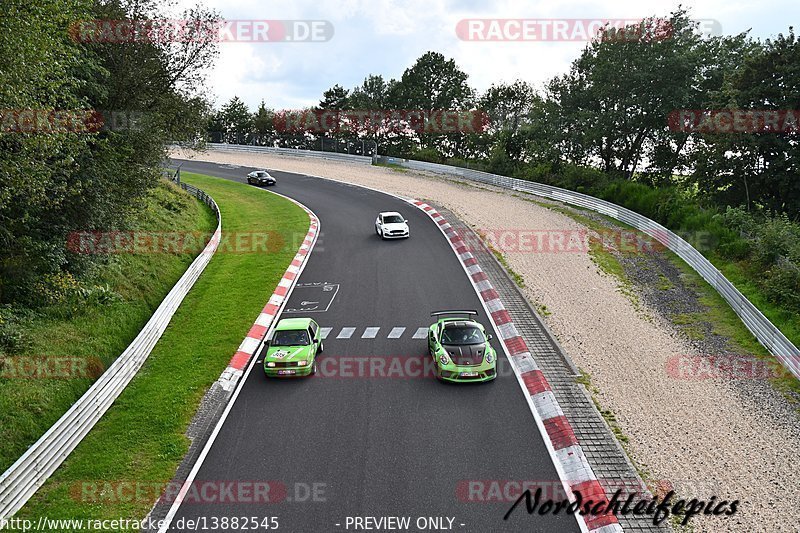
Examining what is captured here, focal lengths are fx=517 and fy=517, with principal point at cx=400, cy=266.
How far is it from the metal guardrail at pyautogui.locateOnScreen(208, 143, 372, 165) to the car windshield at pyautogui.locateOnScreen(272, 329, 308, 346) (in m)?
42.0

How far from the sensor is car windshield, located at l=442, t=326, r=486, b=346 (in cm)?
1534

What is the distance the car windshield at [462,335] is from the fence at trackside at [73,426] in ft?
30.9

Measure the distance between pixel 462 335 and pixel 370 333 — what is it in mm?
3827

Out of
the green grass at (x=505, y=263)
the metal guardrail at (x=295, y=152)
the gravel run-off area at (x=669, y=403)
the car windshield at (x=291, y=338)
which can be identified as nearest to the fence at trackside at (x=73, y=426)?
the car windshield at (x=291, y=338)

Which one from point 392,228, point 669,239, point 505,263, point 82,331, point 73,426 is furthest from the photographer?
point 392,228

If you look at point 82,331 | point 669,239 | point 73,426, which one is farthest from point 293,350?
point 669,239

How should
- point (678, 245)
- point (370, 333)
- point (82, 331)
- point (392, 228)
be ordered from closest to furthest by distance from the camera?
point (82, 331) < point (370, 333) < point (678, 245) < point (392, 228)

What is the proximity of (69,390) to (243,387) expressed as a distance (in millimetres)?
4489

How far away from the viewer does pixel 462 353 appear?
15.0 metres

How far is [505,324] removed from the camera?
1845cm

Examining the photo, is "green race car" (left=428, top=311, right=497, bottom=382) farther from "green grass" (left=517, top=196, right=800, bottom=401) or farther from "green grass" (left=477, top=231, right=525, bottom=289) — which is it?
"green grass" (left=517, top=196, right=800, bottom=401)

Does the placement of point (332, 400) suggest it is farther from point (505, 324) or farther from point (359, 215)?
point (359, 215)

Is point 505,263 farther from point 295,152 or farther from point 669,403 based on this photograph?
point 295,152

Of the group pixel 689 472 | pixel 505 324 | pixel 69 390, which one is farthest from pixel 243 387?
pixel 689 472
